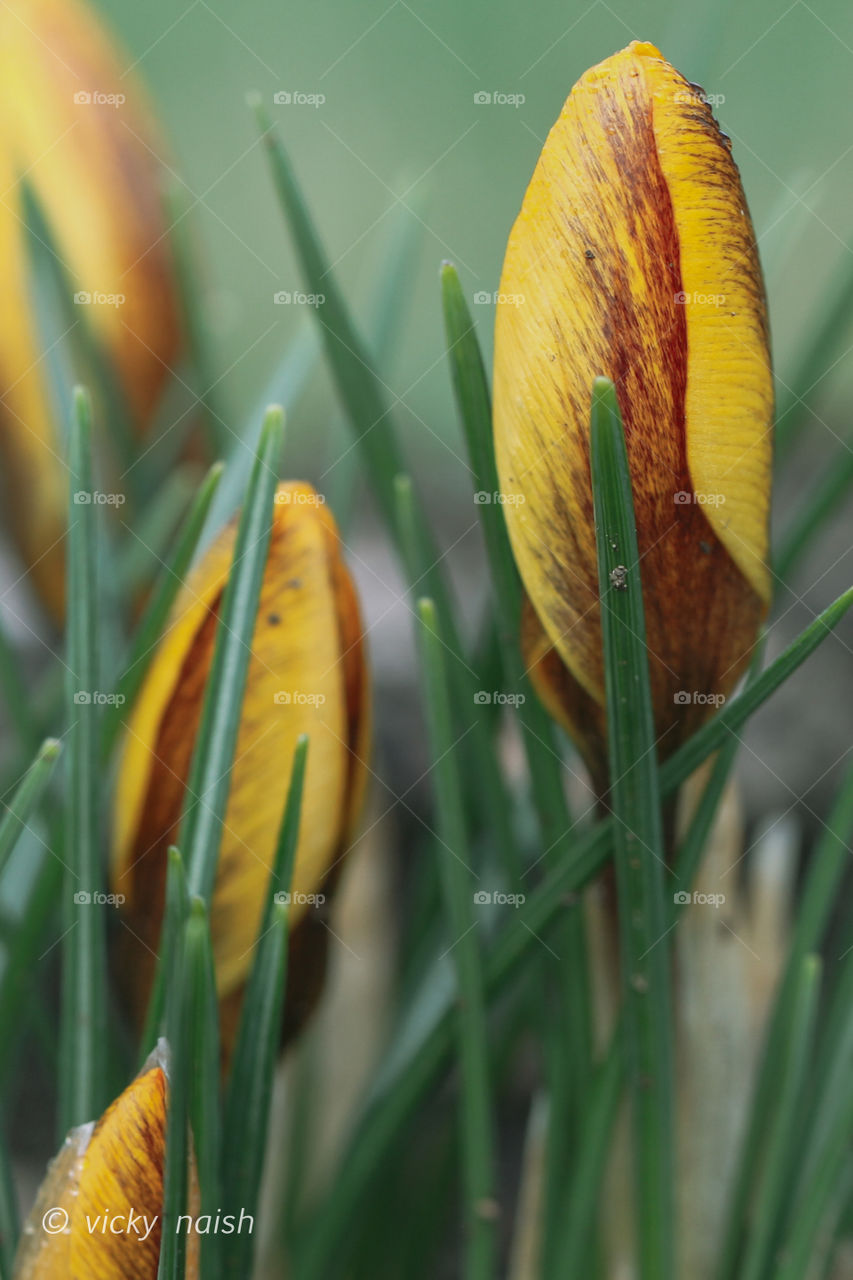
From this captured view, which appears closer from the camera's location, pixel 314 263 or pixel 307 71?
pixel 314 263

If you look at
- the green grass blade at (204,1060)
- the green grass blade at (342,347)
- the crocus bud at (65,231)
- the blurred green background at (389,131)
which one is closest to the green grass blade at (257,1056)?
the green grass blade at (204,1060)

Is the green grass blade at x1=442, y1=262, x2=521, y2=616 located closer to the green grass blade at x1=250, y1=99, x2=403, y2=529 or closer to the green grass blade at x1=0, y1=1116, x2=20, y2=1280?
the green grass blade at x1=250, y1=99, x2=403, y2=529

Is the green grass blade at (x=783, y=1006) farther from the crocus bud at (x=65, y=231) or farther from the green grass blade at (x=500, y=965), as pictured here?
the crocus bud at (x=65, y=231)

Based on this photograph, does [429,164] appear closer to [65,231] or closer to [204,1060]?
[65,231]

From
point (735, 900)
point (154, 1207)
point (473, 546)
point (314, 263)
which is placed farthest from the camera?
point (473, 546)

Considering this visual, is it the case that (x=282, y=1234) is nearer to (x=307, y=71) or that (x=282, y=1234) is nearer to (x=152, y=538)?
(x=152, y=538)

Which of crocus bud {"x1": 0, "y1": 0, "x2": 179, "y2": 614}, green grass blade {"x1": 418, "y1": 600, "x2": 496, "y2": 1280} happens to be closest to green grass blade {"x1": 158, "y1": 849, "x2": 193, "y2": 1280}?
green grass blade {"x1": 418, "y1": 600, "x2": 496, "y2": 1280}

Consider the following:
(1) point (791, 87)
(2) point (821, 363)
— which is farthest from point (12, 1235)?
(1) point (791, 87)
